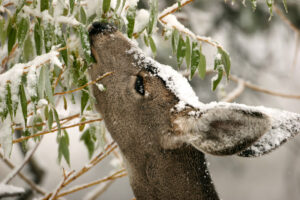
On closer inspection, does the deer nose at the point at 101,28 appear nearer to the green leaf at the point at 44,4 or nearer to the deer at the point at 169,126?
the deer at the point at 169,126

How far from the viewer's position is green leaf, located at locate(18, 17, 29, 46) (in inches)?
66.2

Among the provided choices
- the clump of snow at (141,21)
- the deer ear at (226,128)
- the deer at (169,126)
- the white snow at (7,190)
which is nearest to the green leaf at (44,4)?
the deer at (169,126)

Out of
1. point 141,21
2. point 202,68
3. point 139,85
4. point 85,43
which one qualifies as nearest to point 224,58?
point 202,68

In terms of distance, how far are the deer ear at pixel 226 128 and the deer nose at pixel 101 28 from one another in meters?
0.67

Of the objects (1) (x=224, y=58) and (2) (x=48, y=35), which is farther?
(1) (x=224, y=58)

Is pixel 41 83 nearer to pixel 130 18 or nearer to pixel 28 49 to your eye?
pixel 130 18

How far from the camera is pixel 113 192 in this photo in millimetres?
7180

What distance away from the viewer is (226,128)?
3.92ft

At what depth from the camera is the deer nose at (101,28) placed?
1.73 m

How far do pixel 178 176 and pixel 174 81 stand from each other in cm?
37

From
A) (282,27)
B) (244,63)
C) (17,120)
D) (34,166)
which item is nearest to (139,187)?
(17,120)

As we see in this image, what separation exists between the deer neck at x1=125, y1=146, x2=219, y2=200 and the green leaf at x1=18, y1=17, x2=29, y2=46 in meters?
0.76

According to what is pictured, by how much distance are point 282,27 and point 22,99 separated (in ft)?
16.4

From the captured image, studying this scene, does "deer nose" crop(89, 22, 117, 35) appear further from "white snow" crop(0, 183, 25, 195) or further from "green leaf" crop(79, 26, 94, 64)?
"white snow" crop(0, 183, 25, 195)
